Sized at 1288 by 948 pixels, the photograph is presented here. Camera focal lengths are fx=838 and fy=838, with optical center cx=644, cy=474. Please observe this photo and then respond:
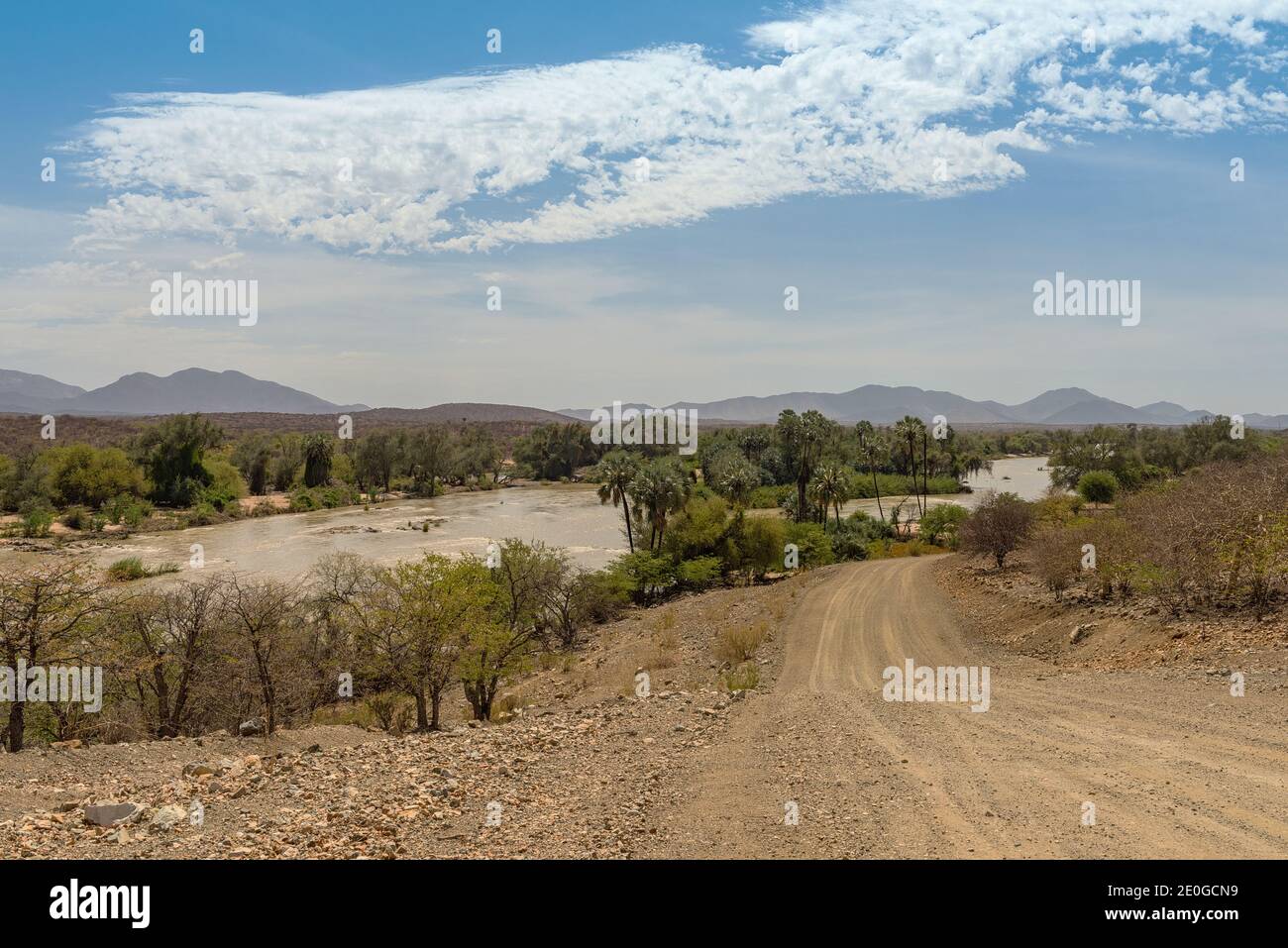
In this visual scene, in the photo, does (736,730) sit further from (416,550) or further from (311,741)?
(416,550)

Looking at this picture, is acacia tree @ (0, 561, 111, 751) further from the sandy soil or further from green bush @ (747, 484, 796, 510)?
green bush @ (747, 484, 796, 510)

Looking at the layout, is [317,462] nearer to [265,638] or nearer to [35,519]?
[35,519]

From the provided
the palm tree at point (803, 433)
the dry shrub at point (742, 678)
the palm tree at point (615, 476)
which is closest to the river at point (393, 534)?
the palm tree at point (615, 476)

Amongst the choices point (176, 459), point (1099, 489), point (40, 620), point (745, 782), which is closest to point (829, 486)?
point (1099, 489)

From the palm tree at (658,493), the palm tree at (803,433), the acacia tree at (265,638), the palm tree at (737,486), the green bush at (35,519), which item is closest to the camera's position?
the acacia tree at (265,638)

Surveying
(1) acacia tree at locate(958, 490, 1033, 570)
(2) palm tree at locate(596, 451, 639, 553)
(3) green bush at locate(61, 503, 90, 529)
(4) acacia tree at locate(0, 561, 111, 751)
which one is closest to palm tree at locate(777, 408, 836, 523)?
(2) palm tree at locate(596, 451, 639, 553)

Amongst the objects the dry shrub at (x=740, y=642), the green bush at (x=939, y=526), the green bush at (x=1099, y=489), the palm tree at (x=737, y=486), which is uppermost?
the palm tree at (x=737, y=486)

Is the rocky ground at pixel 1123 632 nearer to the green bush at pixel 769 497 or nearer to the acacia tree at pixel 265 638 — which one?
the acacia tree at pixel 265 638
